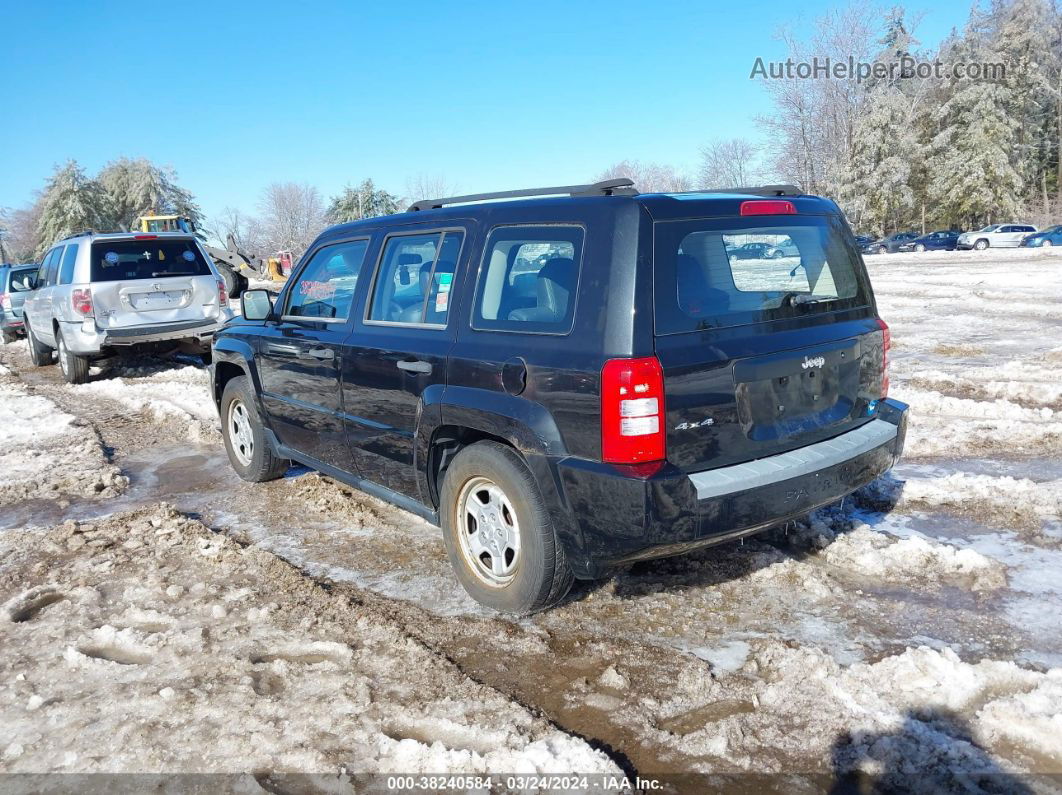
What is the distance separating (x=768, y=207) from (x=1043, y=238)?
42.3 meters

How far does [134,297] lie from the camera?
1080 centimetres

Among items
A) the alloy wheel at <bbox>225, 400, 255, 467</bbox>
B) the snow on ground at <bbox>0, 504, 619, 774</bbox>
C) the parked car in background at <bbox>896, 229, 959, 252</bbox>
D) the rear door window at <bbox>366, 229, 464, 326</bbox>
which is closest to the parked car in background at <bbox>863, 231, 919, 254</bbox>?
the parked car in background at <bbox>896, 229, 959, 252</bbox>

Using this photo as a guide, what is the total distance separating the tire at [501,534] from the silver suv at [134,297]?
26.6 ft

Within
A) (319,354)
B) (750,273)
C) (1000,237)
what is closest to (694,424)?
(750,273)

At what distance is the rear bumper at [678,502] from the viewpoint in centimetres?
318

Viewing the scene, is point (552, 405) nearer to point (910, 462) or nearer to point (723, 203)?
point (723, 203)

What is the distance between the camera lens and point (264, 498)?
602 centimetres


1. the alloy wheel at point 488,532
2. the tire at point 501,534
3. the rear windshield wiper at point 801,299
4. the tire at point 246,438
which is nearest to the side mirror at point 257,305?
the tire at point 246,438

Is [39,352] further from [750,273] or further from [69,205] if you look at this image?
[69,205]

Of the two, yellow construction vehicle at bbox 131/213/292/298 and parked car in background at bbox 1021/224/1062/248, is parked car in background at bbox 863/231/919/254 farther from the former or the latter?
yellow construction vehicle at bbox 131/213/292/298

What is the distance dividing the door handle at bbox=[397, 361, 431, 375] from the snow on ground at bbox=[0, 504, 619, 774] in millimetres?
1218

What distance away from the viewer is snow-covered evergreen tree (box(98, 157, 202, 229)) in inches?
2692

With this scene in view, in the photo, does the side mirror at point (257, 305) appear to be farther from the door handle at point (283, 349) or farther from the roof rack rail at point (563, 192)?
the roof rack rail at point (563, 192)

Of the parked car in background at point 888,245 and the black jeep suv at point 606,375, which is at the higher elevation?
the parked car in background at point 888,245
